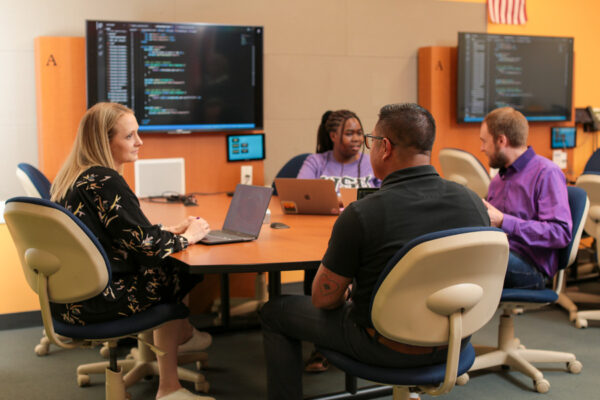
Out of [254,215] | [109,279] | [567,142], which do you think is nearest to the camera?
[109,279]

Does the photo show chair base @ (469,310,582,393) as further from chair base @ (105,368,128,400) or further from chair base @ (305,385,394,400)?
chair base @ (105,368,128,400)

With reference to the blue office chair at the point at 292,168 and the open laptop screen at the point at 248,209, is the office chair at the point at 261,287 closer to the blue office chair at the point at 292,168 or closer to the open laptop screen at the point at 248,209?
the blue office chair at the point at 292,168

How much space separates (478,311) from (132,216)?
1.29m

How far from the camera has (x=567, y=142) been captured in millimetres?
5754

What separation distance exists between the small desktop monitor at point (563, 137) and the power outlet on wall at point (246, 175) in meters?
2.79

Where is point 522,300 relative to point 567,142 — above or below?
below

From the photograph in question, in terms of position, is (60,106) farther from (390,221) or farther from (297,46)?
(390,221)

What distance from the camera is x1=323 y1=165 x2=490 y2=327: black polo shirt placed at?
6.28 feet

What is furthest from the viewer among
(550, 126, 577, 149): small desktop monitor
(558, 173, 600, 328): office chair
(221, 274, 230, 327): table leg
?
(550, 126, 577, 149): small desktop monitor

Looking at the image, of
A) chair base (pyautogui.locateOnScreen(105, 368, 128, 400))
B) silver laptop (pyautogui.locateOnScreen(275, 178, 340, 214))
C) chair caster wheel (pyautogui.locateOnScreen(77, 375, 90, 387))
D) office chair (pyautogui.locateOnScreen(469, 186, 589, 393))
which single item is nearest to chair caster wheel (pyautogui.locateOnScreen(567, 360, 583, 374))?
office chair (pyautogui.locateOnScreen(469, 186, 589, 393))

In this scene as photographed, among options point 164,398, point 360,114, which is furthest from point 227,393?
point 360,114

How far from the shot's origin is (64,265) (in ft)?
7.52

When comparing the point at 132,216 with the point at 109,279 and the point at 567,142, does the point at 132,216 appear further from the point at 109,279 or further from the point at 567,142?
the point at 567,142

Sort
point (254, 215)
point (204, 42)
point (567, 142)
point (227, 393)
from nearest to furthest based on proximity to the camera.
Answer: point (254, 215)
point (227, 393)
point (204, 42)
point (567, 142)
